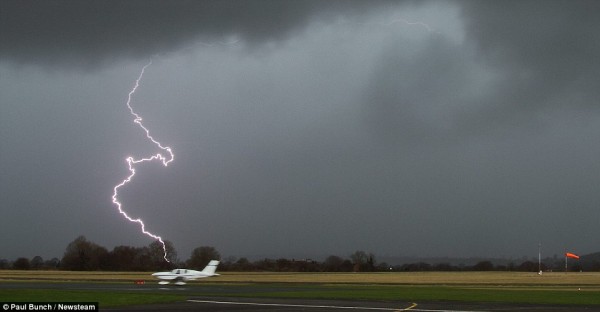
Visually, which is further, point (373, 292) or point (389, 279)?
point (389, 279)

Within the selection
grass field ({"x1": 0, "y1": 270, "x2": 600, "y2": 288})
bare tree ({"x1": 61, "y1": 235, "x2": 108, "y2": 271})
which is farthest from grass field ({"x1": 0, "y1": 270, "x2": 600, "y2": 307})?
bare tree ({"x1": 61, "y1": 235, "x2": 108, "y2": 271})

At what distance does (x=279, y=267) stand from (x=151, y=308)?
148121mm

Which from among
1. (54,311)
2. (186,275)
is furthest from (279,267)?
(54,311)

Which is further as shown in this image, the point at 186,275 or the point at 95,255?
the point at 95,255

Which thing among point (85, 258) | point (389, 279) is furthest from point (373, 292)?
point (85, 258)

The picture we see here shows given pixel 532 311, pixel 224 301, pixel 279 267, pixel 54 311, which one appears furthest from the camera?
pixel 279 267

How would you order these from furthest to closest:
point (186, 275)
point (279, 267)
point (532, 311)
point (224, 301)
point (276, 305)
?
1. point (279, 267)
2. point (186, 275)
3. point (224, 301)
4. point (276, 305)
5. point (532, 311)

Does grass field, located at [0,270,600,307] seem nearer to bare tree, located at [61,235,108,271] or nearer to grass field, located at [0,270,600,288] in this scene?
grass field, located at [0,270,600,288]

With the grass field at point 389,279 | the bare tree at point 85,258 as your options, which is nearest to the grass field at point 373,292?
the grass field at point 389,279

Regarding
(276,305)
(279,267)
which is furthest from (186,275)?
(279,267)

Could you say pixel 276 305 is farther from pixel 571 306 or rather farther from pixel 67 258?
pixel 67 258

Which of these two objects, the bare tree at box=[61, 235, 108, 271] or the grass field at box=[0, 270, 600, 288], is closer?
the grass field at box=[0, 270, 600, 288]

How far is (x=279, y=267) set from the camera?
183 metres

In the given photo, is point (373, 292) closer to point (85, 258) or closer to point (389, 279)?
point (389, 279)
